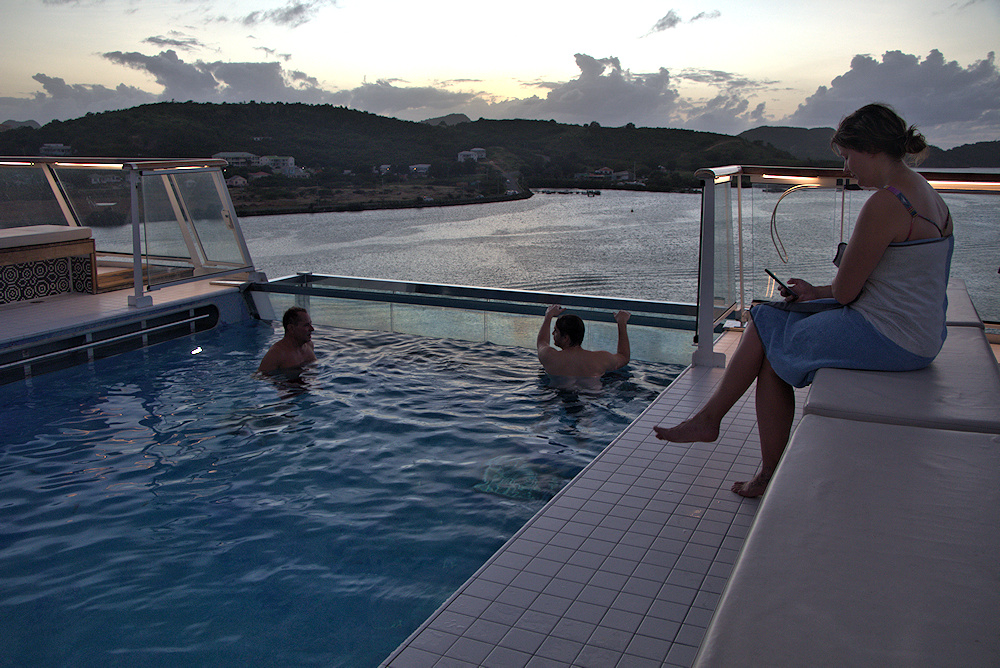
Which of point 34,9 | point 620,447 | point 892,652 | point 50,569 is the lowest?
point 50,569

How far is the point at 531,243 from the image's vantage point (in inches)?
1051

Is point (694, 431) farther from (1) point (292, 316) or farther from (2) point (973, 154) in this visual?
(2) point (973, 154)

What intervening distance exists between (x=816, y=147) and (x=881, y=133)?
5996mm

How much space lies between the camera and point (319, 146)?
20.3 meters

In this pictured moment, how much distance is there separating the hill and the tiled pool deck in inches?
505

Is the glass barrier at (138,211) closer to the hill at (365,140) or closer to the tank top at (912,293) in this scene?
the tank top at (912,293)

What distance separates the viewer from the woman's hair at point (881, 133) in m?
2.04

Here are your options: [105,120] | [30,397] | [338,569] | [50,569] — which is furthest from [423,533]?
[105,120]

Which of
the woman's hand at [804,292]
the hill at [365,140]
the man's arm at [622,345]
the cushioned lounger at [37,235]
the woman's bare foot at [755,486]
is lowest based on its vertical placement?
the woman's bare foot at [755,486]

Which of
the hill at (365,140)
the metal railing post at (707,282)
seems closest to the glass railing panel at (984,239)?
the metal railing post at (707,282)

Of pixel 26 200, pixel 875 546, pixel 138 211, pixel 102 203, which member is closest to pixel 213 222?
pixel 138 211

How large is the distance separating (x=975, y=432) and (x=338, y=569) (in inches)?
75.5

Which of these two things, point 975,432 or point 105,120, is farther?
point 105,120

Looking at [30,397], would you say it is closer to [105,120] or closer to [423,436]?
[423,436]
